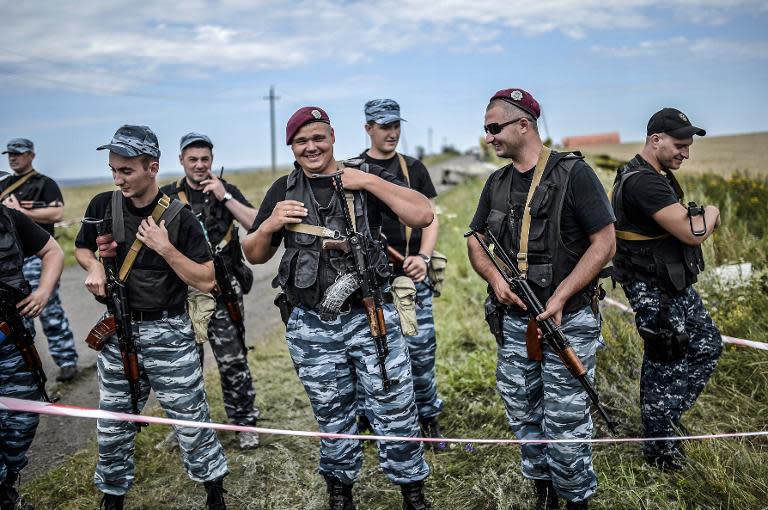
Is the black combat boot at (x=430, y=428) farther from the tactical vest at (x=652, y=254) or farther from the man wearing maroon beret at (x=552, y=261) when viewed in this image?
the tactical vest at (x=652, y=254)

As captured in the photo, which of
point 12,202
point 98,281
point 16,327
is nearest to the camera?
point 98,281

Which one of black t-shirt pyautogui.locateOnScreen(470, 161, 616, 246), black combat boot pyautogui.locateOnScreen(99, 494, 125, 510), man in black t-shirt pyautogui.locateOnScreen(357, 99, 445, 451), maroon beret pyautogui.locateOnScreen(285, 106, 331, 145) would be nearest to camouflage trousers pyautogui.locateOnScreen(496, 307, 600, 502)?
black t-shirt pyautogui.locateOnScreen(470, 161, 616, 246)

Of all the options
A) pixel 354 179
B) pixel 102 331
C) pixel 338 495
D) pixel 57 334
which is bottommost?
pixel 338 495

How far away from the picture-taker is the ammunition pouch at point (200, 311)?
3.57 m

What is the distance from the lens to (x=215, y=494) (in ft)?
11.8

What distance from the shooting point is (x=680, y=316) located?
3646 millimetres

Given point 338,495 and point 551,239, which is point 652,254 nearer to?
point 551,239

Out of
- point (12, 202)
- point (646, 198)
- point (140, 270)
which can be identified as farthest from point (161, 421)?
point (12, 202)

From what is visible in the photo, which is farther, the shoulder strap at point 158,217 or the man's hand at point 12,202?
the man's hand at point 12,202

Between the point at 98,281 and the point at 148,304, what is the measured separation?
29 centimetres

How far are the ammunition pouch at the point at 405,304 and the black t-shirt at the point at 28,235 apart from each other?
7.38ft

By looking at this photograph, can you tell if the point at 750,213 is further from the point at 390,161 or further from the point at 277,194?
the point at 277,194

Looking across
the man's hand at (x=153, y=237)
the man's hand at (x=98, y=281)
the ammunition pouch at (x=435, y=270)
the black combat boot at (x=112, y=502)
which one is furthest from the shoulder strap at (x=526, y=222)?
the black combat boot at (x=112, y=502)

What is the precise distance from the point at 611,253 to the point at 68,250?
1340 centimetres
